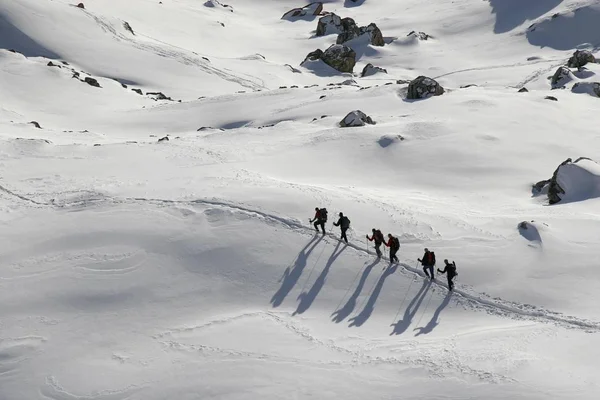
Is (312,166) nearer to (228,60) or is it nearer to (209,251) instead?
(209,251)

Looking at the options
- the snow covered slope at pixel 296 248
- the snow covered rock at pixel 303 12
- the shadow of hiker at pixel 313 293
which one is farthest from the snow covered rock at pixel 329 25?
the shadow of hiker at pixel 313 293

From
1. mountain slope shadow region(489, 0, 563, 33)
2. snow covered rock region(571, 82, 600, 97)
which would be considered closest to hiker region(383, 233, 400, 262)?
snow covered rock region(571, 82, 600, 97)

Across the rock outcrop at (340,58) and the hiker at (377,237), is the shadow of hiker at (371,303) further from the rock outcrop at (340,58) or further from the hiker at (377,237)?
the rock outcrop at (340,58)

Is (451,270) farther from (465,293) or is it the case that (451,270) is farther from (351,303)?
(351,303)

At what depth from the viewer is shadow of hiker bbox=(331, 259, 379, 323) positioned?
19281 mm

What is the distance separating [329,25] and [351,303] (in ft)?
233

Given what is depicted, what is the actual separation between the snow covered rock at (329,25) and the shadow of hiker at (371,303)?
224ft

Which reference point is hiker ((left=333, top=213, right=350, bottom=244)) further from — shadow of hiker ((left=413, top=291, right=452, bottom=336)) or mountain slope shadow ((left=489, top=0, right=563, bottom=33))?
mountain slope shadow ((left=489, top=0, right=563, bottom=33))

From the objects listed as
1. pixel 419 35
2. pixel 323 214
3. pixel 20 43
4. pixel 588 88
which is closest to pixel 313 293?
pixel 323 214

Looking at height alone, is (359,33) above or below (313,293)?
above

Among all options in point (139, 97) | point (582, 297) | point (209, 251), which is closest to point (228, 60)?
point (139, 97)

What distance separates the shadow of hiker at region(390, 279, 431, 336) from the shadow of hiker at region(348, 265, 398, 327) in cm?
94

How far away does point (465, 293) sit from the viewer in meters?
20.5

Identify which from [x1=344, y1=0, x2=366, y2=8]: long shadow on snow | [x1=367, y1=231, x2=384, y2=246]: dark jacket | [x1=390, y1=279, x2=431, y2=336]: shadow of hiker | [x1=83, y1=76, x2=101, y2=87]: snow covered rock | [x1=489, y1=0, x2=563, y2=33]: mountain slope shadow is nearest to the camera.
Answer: [x1=390, y1=279, x2=431, y2=336]: shadow of hiker
